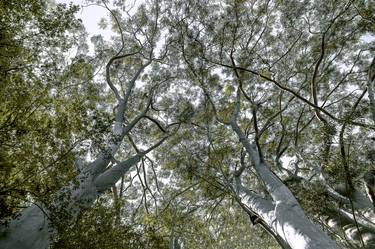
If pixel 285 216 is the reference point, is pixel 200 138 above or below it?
above

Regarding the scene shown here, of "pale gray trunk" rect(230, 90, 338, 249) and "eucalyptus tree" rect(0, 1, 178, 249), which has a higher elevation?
"eucalyptus tree" rect(0, 1, 178, 249)

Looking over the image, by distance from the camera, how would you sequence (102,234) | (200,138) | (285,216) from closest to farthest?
(285,216) → (102,234) → (200,138)

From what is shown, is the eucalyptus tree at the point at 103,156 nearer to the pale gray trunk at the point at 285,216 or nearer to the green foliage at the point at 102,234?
the green foliage at the point at 102,234

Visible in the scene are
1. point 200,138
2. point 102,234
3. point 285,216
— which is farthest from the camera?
point 200,138

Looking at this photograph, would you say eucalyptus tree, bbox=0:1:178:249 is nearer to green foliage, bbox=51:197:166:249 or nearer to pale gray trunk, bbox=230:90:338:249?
green foliage, bbox=51:197:166:249

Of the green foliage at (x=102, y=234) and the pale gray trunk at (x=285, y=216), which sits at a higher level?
the green foliage at (x=102, y=234)

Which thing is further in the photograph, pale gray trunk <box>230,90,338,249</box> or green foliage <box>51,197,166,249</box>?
green foliage <box>51,197,166,249</box>

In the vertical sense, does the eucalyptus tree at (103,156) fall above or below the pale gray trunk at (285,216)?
above

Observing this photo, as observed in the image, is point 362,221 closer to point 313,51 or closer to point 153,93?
point 313,51

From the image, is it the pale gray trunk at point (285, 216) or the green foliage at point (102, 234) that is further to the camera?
the green foliage at point (102, 234)

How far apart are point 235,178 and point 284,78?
3.61 m

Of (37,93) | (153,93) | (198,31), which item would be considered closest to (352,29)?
(198,31)

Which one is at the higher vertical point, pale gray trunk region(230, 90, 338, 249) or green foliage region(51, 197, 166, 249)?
green foliage region(51, 197, 166, 249)

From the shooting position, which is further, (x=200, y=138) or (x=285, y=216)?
(x=200, y=138)
